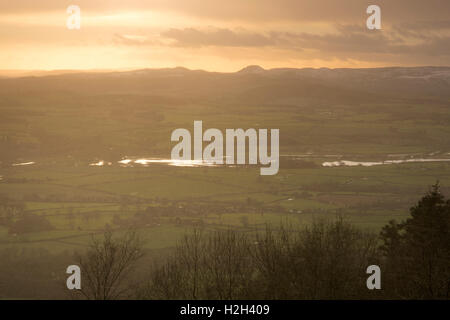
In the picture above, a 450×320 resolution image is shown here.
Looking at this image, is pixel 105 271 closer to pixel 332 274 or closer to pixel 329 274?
pixel 329 274

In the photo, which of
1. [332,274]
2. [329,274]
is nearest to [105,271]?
[329,274]

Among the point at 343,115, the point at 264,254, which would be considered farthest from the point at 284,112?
the point at 264,254

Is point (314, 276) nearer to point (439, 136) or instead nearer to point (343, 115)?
point (439, 136)

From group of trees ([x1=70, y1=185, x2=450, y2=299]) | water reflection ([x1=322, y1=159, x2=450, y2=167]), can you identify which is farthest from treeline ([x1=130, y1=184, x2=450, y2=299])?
water reflection ([x1=322, y1=159, x2=450, y2=167])

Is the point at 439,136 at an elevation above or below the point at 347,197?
above

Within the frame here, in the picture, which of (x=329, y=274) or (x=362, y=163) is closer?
(x=329, y=274)

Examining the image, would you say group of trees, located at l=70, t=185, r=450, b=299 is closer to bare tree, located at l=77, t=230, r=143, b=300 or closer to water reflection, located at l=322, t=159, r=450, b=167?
bare tree, located at l=77, t=230, r=143, b=300

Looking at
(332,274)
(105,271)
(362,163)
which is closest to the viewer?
(332,274)

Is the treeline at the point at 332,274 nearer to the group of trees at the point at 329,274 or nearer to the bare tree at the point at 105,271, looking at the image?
the group of trees at the point at 329,274

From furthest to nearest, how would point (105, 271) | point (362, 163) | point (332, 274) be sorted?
1. point (362, 163)
2. point (105, 271)
3. point (332, 274)

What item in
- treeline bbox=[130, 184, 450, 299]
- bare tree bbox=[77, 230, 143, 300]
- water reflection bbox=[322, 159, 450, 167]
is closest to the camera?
treeline bbox=[130, 184, 450, 299]
